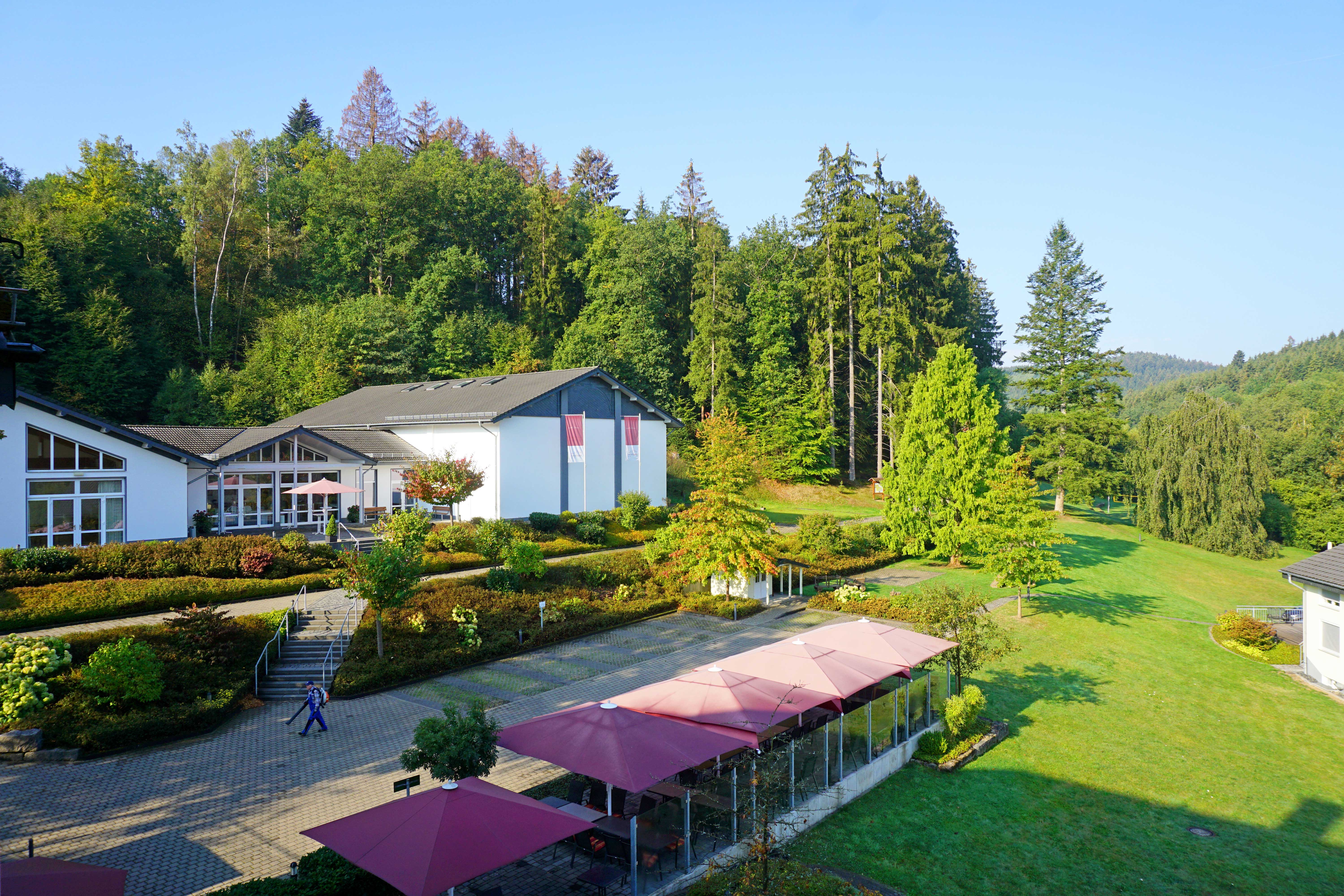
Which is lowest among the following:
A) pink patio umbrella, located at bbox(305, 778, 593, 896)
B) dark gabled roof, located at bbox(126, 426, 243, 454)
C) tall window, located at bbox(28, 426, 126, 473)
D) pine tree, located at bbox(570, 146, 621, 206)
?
pink patio umbrella, located at bbox(305, 778, 593, 896)

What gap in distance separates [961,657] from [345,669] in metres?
14.1

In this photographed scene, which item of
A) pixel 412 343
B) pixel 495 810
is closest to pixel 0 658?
pixel 495 810

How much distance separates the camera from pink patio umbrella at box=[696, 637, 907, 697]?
1381 cm

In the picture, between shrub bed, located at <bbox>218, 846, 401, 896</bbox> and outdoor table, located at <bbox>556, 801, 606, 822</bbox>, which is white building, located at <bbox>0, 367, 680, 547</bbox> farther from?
outdoor table, located at <bbox>556, 801, 606, 822</bbox>

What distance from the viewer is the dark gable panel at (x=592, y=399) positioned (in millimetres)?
35438

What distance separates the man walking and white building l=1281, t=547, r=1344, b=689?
26464mm

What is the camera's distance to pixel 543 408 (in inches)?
1339

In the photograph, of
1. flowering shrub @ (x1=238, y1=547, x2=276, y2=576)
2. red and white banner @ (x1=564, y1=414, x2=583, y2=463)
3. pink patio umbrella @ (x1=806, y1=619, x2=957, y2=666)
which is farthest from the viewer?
red and white banner @ (x1=564, y1=414, x2=583, y2=463)

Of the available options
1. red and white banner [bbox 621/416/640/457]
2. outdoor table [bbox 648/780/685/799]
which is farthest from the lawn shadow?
red and white banner [bbox 621/416/640/457]

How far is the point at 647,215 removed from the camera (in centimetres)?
6506

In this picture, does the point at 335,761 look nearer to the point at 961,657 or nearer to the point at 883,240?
the point at 961,657

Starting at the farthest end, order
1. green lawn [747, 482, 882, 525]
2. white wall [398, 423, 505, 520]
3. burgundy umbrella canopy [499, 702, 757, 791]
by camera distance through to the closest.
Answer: green lawn [747, 482, 882, 525] → white wall [398, 423, 505, 520] → burgundy umbrella canopy [499, 702, 757, 791]

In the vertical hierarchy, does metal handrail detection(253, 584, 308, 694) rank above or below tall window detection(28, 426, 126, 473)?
below

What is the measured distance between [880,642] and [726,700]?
5.25 meters
